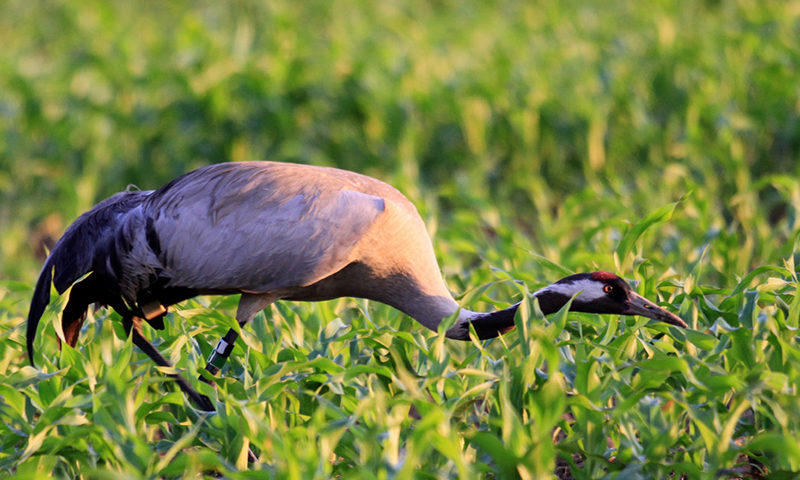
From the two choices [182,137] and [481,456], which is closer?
[481,456]

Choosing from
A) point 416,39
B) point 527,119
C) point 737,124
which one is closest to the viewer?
point 737,124

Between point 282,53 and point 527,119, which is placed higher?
point 282,53

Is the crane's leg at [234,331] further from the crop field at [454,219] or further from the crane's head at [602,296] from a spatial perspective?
the crane's head at [602,296]

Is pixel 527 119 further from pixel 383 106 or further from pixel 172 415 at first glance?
pixel 172 415

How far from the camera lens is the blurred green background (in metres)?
7.10

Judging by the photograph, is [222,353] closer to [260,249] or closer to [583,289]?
[260,249]

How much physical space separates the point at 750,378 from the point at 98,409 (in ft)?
6.88

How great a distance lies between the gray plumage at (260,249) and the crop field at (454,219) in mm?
166

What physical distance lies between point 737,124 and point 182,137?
13.7ft

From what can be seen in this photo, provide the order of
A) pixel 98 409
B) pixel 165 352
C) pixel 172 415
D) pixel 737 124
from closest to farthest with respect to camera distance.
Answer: pixel 98 409
pixel 172 415
pixel 165 352
pixel 737 124

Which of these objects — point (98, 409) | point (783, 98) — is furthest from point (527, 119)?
point (98, 409)

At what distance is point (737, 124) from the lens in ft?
22.6

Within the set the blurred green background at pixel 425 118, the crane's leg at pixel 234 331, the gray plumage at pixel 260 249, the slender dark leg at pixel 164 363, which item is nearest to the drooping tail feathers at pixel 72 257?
the gray plumage at pixel 260 249

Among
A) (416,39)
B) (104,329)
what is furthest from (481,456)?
(416,39)
